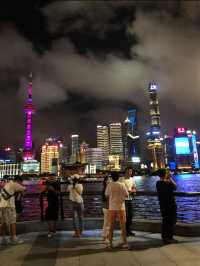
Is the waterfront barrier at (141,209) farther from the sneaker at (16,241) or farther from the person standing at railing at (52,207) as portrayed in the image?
the sneaker at (16,241)

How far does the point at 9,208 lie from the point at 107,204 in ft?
9.02

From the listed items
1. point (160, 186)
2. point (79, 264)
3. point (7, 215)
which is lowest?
point (79, 264)

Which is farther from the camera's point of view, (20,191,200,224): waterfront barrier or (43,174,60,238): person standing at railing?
(20,191,200,224): waterfront barrier

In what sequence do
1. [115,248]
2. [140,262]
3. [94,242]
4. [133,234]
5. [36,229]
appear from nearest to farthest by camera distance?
[140,262], [115,248], [94,242], [133,234], [36,229]

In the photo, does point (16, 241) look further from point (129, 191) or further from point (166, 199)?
point (166, 199)

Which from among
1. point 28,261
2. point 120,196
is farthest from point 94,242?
point 28,261

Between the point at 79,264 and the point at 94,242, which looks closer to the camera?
the point at 79,264

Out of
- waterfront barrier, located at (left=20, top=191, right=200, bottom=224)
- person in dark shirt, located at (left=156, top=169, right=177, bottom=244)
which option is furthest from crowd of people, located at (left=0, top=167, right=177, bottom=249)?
waterfront barrier, located at (left=20, top=191, right=200, bottom=224)

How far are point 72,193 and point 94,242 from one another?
1.71 meters

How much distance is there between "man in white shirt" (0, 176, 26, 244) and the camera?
8.99 meters

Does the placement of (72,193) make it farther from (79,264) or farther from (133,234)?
(79,264)

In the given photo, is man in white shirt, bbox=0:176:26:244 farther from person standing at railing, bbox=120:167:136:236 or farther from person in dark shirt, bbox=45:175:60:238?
person standing at railing, bbox=120:167:136:236

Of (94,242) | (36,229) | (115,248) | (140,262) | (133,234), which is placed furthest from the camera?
(36,229)

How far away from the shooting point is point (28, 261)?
278 inches
